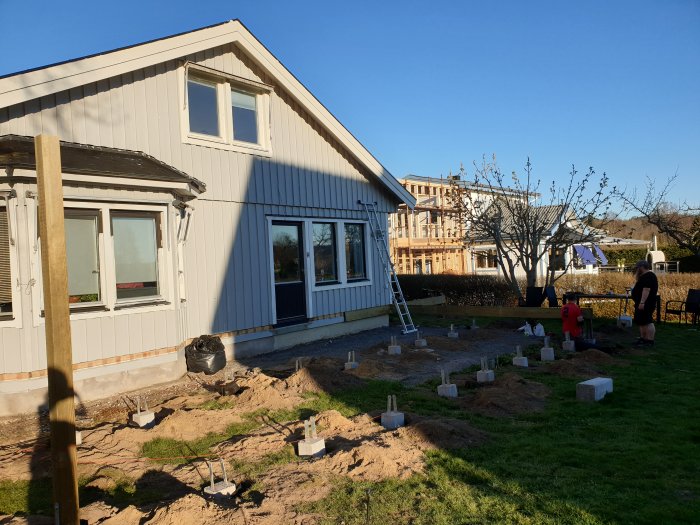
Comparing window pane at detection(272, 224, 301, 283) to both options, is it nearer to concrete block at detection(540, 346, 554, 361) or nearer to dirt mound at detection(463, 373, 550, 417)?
concrete block at detection(540, 346, 554, 361)

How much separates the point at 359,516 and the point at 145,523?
1527 mm

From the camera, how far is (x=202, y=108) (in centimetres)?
1098

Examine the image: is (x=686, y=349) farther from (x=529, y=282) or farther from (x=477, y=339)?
(x=529, y=282)

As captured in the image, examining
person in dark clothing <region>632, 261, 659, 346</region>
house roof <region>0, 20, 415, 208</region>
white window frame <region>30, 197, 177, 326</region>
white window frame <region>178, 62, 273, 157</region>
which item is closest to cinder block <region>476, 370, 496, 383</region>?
white window frame <region>30, 197, 177, 326</region>

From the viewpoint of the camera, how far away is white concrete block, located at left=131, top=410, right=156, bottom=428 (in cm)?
685

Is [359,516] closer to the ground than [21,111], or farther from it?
closer to the ground

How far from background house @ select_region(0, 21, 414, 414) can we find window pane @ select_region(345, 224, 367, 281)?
0.05m

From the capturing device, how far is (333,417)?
6.37 m

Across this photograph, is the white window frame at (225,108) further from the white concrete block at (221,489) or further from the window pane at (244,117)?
the white concrete block at (221,489)

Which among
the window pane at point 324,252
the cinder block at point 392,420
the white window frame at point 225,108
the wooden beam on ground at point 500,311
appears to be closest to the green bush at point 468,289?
the wooden beam on ground at point 500,311

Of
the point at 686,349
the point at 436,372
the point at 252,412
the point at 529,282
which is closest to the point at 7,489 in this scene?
the point at 252,412

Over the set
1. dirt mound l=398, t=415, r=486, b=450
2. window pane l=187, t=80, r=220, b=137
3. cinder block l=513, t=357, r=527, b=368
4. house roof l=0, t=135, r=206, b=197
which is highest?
window pane l=187, t=80, r=220, b=137

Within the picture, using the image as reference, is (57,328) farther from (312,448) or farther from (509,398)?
(509,398)

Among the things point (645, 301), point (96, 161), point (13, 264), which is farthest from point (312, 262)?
point (645, 301)
